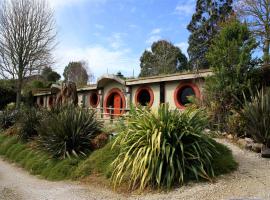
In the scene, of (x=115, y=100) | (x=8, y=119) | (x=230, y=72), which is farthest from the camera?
(x=115, y=100)

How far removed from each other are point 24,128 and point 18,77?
12112 millimetres

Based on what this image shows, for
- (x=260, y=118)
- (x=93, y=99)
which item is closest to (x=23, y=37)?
(x=93, y=99)

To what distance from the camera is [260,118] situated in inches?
313

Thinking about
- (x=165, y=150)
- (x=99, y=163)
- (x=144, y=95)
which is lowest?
(x=99, y=163)

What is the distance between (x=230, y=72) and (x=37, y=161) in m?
7.14

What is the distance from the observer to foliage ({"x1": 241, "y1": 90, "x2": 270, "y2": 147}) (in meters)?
7.83

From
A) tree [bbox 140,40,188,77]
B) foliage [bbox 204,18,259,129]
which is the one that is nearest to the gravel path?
foliage [bbox 204,18,259,129]

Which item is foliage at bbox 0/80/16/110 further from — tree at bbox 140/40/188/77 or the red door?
the red door

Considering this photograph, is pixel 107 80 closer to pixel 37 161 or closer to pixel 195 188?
pixel 37 161

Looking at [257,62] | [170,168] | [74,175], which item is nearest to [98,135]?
[74,175]

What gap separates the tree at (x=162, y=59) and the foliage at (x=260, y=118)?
25.9 m

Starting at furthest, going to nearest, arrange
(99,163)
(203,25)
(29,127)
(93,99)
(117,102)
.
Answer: (203,25), (93,99), (117,102), (29,127), (99,163)

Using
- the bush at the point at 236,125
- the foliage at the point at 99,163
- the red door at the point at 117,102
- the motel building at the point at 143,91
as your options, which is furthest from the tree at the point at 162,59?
the foliage at the point at 99,163

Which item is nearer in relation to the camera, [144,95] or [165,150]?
[165,150]
